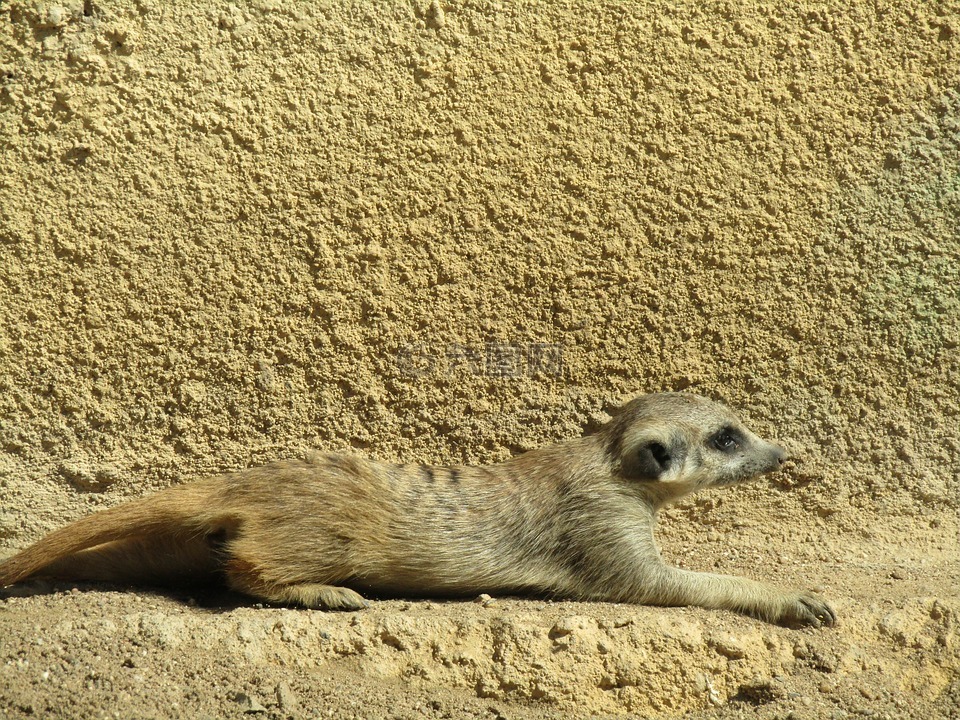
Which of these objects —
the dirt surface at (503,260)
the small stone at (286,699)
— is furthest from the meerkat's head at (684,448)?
the small stone at (286,699)

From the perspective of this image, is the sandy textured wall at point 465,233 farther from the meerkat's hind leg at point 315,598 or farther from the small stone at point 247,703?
the small stone at point 247,703

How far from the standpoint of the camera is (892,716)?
127 inches

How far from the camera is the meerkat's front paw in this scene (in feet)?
11.7

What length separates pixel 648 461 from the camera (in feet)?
12.6

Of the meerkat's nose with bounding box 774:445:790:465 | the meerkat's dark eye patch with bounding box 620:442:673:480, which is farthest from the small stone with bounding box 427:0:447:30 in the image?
the meerkat's nose with bounding box 774:445:790:465

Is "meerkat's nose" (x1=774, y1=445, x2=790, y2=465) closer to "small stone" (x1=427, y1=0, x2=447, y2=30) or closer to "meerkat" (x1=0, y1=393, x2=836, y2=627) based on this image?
"meerkat" (x1=0, y1=393, x2=836, y2=627)

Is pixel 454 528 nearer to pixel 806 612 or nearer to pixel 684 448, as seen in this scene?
pixel 684 448

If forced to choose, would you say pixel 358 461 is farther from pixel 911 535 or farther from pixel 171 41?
pixel 911 535

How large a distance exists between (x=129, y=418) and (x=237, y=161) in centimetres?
113

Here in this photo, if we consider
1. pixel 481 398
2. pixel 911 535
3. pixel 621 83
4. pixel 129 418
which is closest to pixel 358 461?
pixel 481 398

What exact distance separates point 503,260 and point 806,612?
181cm

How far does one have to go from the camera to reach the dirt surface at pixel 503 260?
3764mm

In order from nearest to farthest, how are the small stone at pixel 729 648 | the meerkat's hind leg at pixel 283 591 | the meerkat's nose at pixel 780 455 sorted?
the small stone at pixel 729 648 < the meerkat's hind leg at pixel 283 591 < the meerkat's nose at pixel 780 455

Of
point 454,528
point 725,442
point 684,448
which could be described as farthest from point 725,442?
point 454,528
